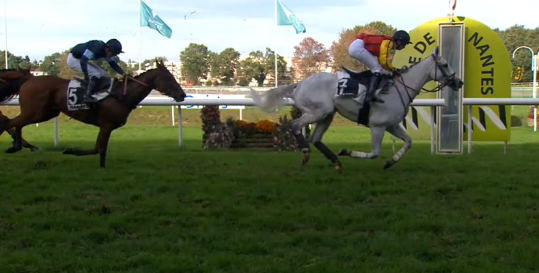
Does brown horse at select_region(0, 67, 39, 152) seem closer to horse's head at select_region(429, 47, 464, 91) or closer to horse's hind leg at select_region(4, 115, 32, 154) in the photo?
horse's hind leg at select_region(4, 115, 32, 154)

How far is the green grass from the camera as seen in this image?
13.7ft

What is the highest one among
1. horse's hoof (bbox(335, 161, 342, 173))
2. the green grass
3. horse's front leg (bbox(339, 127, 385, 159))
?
horse's front leg (bbox(339, 127, 385, 159))

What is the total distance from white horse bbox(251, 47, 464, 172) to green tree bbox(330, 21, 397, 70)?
37084mm

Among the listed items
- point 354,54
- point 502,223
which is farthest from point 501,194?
point 354,54

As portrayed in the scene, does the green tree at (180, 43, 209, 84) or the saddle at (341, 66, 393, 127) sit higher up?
the green tree at (180, 43, 209, 84)

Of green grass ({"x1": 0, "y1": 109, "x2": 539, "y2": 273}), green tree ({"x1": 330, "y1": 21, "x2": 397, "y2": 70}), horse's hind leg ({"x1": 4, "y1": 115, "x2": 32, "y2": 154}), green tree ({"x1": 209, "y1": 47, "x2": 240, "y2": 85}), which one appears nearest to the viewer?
green grass ({"x1": 0, "y1": 109, "x2": 539, "y2": 273})

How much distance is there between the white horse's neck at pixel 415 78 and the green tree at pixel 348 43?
1458 inches

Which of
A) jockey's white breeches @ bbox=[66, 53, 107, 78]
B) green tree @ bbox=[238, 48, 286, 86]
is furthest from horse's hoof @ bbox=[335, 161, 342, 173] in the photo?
green tree @ bbox=[238, 48, 286, 86]

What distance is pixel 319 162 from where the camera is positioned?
30.5 ft

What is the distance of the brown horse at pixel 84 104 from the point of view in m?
8.43

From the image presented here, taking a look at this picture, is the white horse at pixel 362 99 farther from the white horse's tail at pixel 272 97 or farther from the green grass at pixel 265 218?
the green grass at pixel 265 218

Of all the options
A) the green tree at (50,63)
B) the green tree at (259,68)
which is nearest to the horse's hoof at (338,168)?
the green tree at (259,68)

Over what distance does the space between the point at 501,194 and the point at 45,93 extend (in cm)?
558

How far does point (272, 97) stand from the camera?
8.84m
